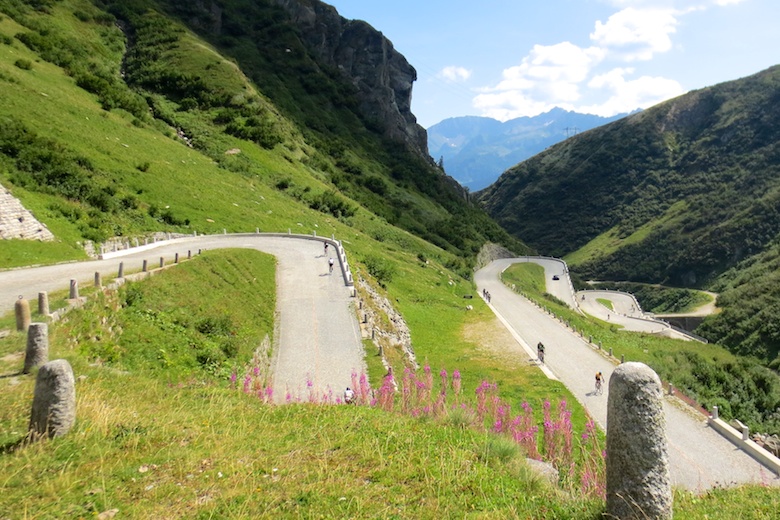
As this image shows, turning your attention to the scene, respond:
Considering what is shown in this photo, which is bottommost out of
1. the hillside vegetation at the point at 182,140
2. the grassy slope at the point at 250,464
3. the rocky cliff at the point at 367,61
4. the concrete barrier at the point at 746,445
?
the concrete barrier at the point at 746,445

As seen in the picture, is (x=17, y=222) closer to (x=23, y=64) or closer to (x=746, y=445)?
(x=23, y=64)

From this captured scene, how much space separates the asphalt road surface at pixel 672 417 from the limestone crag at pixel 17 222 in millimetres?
26435

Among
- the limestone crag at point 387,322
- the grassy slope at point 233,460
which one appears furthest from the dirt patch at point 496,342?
the grassy slope at point 233,460

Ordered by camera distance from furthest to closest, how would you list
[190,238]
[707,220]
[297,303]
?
1. [707,220]
2. [190,238]
3. [297,303]

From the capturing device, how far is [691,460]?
17.6 m

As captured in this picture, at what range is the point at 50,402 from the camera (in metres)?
6.59

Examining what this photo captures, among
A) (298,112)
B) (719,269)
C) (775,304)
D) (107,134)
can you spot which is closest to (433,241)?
(298,112)

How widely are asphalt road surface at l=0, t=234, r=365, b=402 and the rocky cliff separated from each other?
80212 mm

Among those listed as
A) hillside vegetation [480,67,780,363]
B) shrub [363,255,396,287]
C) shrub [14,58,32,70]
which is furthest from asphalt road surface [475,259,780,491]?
shrub [14,58,32,70]

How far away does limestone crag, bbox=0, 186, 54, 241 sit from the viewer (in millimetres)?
22062

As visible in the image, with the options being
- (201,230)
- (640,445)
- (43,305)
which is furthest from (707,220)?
(43,305)

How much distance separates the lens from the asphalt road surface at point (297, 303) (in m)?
15.4

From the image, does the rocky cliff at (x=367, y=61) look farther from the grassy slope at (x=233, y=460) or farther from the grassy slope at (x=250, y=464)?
the grassy slope at (x=250, y=464)

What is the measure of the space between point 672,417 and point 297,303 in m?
18.7
